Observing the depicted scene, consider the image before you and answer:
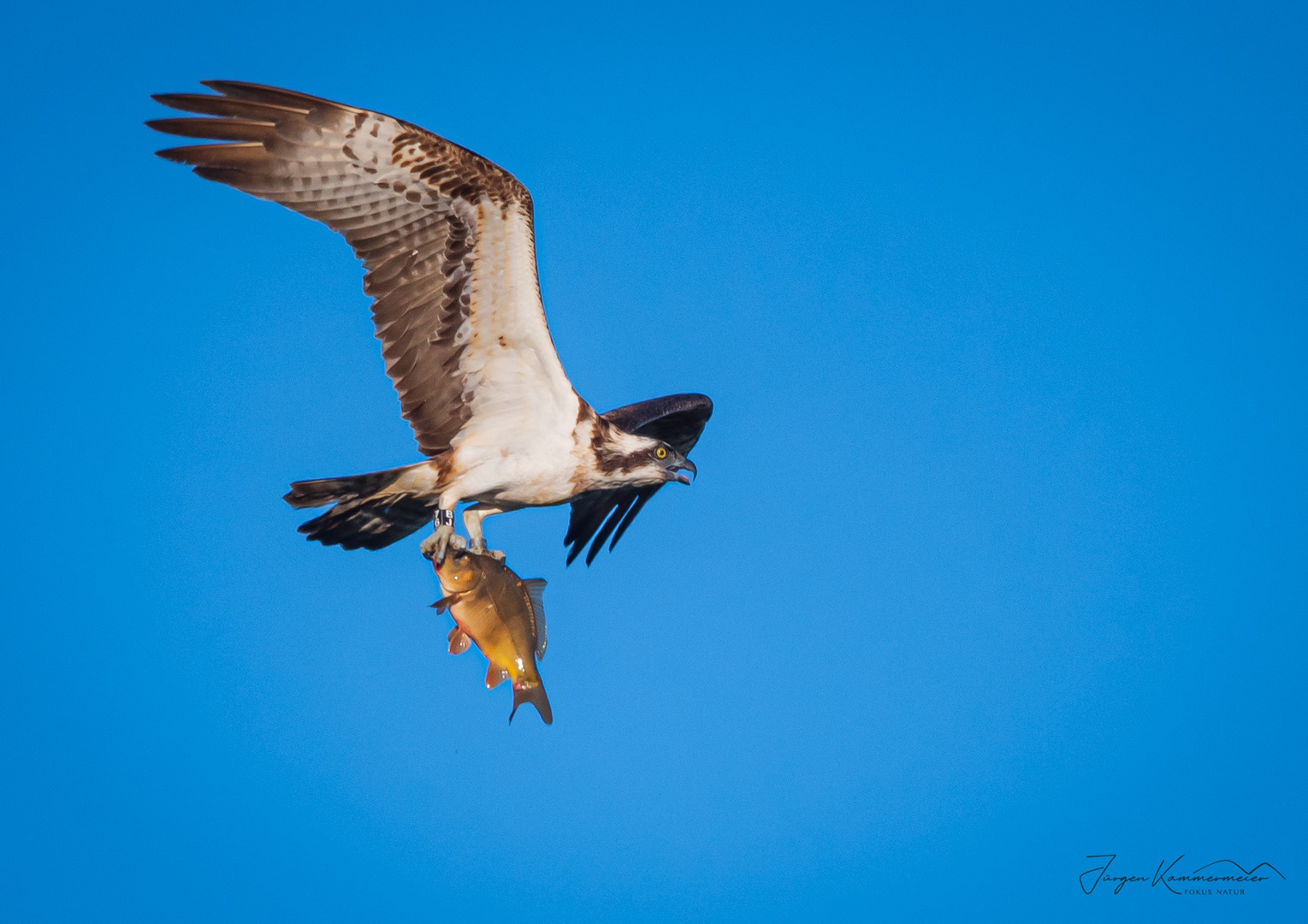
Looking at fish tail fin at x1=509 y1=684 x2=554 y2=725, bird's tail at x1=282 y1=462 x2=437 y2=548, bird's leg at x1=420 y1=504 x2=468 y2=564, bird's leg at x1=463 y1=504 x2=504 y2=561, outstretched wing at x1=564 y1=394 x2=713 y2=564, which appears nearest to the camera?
fish tail fin at x1=509 y1=684 x2=554 y2=725

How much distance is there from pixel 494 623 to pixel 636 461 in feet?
7.96

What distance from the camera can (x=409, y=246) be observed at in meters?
6.42

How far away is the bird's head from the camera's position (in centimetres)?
700

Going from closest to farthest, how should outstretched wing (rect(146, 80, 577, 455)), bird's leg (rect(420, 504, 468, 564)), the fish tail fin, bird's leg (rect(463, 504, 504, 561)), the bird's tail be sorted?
the fish tail fin < bird's leg (rect(420, 504, 468, 564)) < outstretched wing (rect(146, 80, 577, 455)) < the bird's tail < bird's leg (rect(463, 504, 504, 561))

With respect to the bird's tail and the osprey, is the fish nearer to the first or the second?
the osprey

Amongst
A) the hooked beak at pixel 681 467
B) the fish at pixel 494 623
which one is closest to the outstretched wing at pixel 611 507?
the hooked beak at pixel 681 467

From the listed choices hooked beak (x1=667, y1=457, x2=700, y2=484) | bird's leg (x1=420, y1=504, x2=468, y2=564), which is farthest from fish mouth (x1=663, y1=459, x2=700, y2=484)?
bird's leg (x1=420, y1=504, x2=468, y2=564)

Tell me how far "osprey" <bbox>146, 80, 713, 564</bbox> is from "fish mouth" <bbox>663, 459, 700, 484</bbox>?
11 mm

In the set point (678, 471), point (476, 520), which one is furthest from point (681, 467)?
point (476, 520)

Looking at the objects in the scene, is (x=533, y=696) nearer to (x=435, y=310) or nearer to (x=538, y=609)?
(x=538, y=609)

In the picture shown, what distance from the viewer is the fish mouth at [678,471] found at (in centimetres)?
714

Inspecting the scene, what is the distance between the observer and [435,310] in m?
6.54

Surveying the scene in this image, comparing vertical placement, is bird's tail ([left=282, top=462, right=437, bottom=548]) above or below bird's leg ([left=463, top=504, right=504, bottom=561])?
below

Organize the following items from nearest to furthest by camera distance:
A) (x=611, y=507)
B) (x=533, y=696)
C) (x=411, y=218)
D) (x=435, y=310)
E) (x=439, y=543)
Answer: (x=533, y=696), (x=439, y=543), (x=411, y=218), (x=435, y=310), (x=611, y=507)
